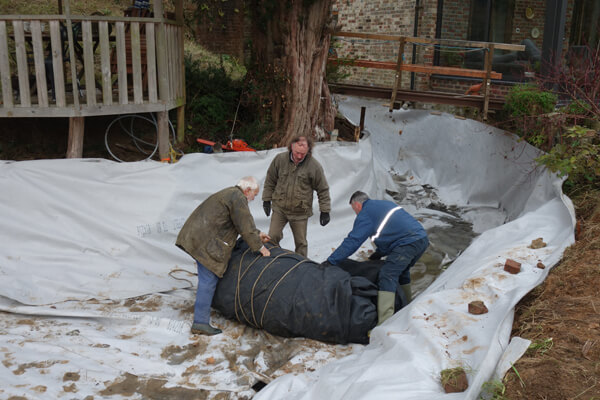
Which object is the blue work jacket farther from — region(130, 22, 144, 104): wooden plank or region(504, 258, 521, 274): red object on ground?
region(130, 22, 144, 104): wooden plank

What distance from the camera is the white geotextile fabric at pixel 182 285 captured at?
390 centimetres

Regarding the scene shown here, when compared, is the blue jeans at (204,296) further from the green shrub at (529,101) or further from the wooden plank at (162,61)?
the green shrub at (529,101)

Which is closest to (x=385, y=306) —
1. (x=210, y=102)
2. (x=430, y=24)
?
(x=210, y=102)

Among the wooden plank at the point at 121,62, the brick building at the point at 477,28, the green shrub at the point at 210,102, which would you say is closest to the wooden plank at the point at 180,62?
the green shrub at the point at 210,102

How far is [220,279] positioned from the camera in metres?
5.25

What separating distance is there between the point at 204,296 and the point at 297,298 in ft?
2.88

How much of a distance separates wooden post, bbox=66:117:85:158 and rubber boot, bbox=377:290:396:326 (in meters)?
4.74

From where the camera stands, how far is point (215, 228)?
5.02 m

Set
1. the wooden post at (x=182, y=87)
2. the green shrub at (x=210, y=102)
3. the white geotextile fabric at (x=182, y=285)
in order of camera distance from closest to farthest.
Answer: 1. the white geotextile fabric at (x=182, y=285)
2. the wooden post at (x=182, y=87)
3. the green shrub at (x=210, y=102)

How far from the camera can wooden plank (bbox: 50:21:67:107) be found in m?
6.83

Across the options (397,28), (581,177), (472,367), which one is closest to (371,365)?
(472,367)

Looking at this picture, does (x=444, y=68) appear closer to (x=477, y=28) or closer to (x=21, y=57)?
(x=477, y=28)

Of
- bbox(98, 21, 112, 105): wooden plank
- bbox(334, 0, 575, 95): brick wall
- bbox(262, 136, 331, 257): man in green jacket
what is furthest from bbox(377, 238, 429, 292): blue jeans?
bbox(334, 0, 575, 95): brick wall

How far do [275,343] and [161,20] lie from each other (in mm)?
4831
